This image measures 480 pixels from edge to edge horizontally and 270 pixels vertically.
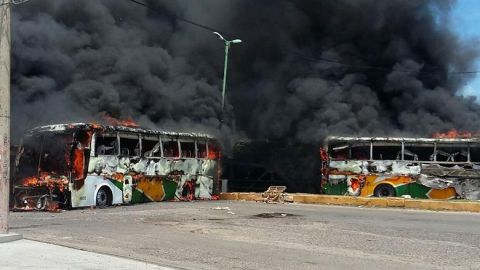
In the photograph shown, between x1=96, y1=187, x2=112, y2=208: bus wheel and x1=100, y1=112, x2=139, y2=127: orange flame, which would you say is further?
x1=100, y1=112, x2=139, y2=127: orange flame

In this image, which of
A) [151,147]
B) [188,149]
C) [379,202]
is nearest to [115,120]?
[151,147]

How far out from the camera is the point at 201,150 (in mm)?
19641

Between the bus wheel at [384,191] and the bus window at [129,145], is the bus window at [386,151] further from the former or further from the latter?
the bus window at [129,145]

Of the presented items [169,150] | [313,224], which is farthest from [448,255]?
[169,150]

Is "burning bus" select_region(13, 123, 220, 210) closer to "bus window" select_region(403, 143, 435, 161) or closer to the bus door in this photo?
the bus door

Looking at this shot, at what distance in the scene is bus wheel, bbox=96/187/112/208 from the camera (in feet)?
50.8

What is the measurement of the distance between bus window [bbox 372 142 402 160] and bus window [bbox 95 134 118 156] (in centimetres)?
881

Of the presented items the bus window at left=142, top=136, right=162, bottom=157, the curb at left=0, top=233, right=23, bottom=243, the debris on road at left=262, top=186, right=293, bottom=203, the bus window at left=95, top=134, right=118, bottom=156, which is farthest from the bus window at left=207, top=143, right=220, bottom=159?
the curb at left=0, top=233, right=23, bottom=243

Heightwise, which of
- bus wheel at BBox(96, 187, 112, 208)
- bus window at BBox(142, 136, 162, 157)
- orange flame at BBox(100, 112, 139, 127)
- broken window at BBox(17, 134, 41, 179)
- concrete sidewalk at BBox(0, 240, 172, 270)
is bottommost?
concrete sidewalk at BBox(0, 240, 172, 270)

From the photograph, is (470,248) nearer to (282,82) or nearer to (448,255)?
(448,255)

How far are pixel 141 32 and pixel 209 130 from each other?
560 cm

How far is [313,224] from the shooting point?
471 inches

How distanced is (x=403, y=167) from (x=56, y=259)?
13948 millimetres

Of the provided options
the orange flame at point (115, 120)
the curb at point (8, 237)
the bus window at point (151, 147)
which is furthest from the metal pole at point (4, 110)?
the orange flame at point (115, 120)
